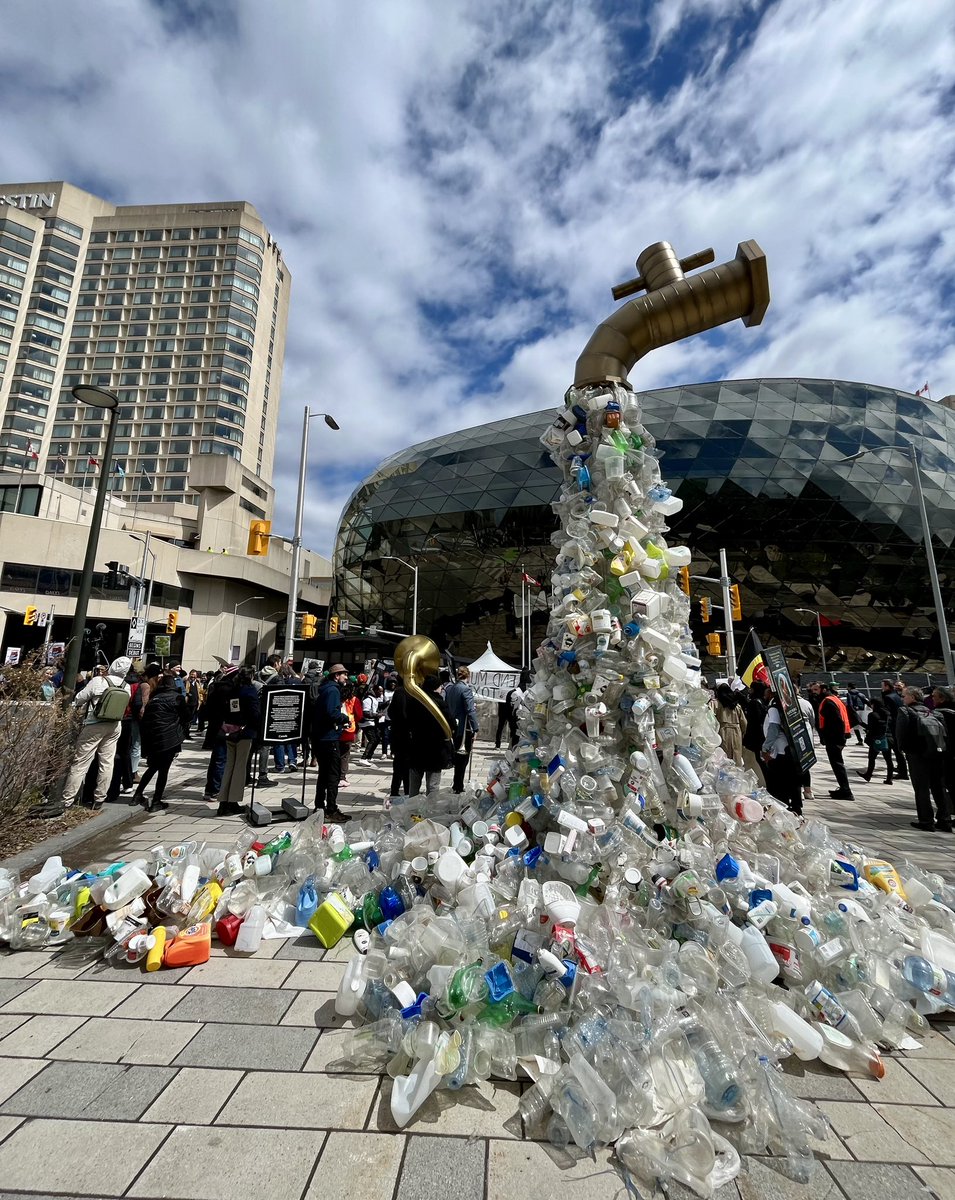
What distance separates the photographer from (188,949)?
347 centimetres

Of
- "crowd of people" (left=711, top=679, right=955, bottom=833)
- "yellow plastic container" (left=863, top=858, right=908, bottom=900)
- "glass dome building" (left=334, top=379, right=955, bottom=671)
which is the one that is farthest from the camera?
"glass dome building" (left=334, top=379, right=955, bottom=671)

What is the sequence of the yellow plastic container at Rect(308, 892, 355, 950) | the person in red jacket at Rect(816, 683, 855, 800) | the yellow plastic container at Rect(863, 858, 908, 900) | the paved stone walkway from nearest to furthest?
the paved stone walkway, the yellow plastic container at Rect(308, 892, 355, 950), the yellow plastic container at Rect(863, 858, 908, 900), the person in red jacket at Rect(816, 683, 855, 800)

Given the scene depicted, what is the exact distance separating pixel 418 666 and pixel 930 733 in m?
6.95

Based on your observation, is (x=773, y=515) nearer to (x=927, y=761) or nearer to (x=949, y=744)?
(x=949, y=744)

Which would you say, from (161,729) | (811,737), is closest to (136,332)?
(161,729)

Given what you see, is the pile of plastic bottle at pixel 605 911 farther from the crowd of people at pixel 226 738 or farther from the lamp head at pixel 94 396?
the lamp head at pixel 94 396

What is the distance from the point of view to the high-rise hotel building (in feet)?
228

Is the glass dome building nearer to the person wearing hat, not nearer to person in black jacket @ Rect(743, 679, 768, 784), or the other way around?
person in black jacket @ Rect(743, 679, 768, 784)

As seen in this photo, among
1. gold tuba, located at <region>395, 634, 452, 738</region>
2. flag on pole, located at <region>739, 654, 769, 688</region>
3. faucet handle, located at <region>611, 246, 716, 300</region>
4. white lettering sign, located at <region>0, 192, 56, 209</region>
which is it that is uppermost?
white lettering sign, located at <region>0, 192, 56, 209</region>

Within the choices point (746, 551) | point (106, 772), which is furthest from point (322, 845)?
point (746, 551)

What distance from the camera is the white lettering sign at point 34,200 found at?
74750mm

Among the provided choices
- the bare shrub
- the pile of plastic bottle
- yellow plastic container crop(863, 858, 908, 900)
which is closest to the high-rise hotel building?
the bare shrub

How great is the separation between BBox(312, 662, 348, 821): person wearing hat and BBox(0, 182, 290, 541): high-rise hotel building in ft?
215

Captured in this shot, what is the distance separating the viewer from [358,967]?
9.91 ft
